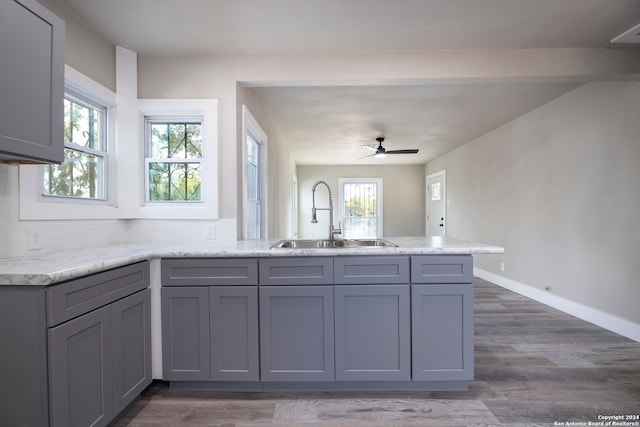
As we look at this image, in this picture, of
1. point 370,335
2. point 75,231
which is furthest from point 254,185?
point 370,335

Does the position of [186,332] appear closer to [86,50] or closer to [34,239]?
[34,239]

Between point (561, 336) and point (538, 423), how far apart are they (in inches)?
62.4

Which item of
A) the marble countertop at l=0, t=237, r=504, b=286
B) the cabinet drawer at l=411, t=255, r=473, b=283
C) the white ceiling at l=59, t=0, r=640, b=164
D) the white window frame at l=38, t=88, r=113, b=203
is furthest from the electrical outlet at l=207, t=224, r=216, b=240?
the cabinet drawer at l=411, t=255, r=473, b=283

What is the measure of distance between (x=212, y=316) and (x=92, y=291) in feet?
2.21

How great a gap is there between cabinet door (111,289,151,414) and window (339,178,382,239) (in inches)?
276

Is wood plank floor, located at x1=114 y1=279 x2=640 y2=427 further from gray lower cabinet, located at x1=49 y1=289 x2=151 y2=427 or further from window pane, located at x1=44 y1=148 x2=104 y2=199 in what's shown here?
window pane, located at x1=44 y1=148 x2=104 y2=199

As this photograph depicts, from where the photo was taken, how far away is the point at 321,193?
28.1ft

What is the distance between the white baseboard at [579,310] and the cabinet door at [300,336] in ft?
9.34

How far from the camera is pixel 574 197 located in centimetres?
350

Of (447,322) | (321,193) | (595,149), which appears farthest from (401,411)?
(321,193)

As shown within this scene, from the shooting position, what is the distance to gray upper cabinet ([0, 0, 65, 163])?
131cm

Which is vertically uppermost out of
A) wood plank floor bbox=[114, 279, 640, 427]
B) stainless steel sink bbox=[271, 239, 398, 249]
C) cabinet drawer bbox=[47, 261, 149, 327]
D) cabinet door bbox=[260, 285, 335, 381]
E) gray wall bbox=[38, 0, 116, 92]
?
gray wall bbox=[38, 0, 116, 92]

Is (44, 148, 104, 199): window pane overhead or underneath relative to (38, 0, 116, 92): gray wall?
underneath

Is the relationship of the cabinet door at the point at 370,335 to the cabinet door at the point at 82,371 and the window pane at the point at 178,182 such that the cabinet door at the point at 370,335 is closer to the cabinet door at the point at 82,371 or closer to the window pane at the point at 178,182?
the cabinet door at the point at 82,371
